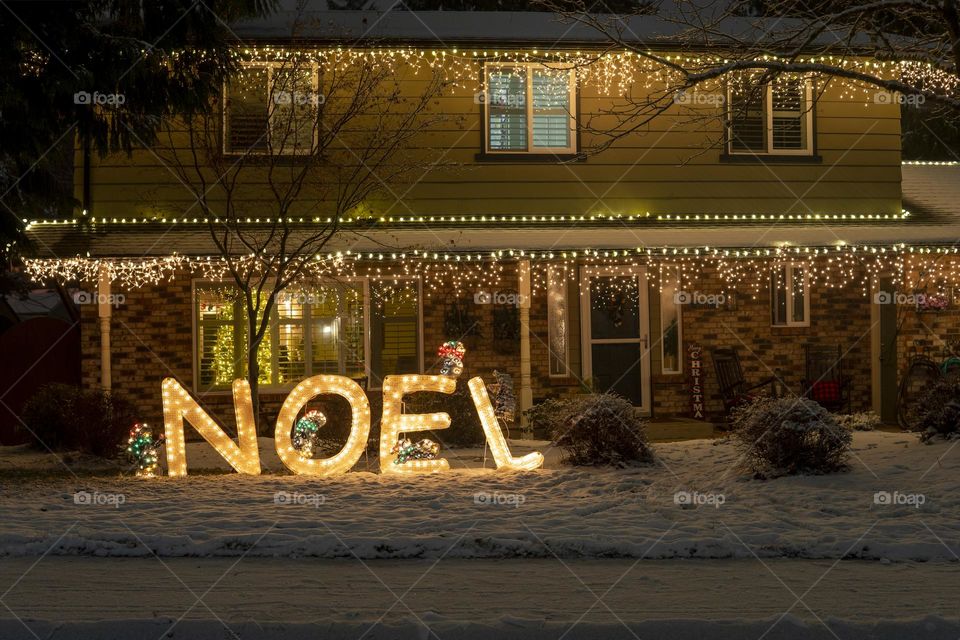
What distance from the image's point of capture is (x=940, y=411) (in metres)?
11.6

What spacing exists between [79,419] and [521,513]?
7139 millimetres

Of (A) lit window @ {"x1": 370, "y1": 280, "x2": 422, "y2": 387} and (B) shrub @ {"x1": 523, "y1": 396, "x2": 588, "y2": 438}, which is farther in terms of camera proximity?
(A) lit window @ {"x1": 370, "y1": 280, "x2": 422, "y2": 387}

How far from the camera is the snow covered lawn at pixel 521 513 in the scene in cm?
809

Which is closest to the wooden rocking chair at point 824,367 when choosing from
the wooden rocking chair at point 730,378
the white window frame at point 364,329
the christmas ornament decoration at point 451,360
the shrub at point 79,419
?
the wooden rocking chair at point 730,378

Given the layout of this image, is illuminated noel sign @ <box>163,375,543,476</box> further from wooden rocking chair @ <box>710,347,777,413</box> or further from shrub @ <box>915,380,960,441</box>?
wooden rocking chair @ <box>710,347,777,413</box>

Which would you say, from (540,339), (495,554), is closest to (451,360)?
(540,339)

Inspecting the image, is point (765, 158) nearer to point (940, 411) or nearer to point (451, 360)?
point (940, 411)

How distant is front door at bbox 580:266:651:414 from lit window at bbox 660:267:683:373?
27cm

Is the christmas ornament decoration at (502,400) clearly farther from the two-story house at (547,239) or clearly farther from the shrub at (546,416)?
A: the two-story house at (547,239)

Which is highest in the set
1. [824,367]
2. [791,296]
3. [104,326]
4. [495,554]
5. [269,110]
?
[269,110]

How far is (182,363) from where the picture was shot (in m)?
15.7

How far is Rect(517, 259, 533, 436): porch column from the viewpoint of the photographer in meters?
14.9

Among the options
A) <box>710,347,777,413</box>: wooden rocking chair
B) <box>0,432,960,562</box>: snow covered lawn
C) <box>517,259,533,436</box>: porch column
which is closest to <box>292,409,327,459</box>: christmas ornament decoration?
<box>0,432,960,562</box>: snow covered lawn

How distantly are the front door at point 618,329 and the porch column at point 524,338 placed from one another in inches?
62.0
